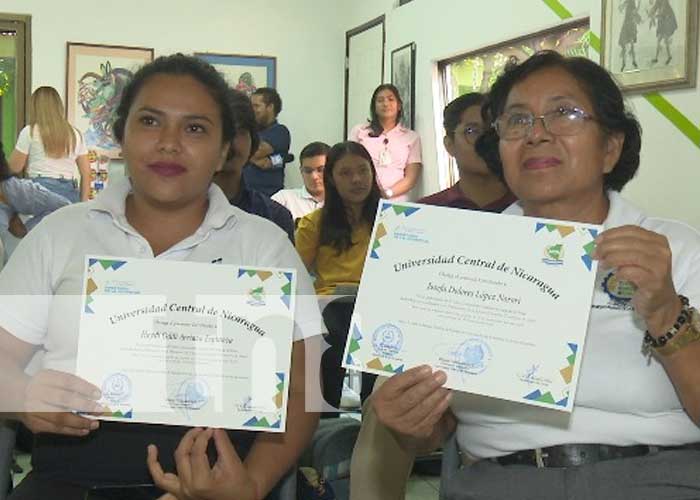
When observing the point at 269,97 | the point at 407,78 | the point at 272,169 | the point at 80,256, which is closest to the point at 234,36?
the point at 269,97

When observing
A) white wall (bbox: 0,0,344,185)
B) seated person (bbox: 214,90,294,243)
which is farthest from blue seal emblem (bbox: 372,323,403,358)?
white wall (bbox: 0,0,344,185)

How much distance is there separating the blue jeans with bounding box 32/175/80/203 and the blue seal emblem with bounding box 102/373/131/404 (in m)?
5.02

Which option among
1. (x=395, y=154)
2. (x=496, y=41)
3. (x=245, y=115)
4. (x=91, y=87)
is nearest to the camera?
(x=245, y=115)

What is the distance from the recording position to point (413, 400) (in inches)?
55.2

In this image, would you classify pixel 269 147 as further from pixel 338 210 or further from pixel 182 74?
pixel 182 74

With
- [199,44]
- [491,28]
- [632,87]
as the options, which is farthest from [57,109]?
[632,87]

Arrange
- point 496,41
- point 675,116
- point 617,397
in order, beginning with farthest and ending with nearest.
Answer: point 496,41 → point 675,116 → point 617,397

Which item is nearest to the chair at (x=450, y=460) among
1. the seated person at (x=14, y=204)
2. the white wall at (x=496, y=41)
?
the white wall at (x=496, y=41)

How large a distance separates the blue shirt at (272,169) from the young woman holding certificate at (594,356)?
17.6 ft

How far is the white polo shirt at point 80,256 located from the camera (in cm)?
164

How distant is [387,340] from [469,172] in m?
1.74

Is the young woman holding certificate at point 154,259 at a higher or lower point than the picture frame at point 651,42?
lower

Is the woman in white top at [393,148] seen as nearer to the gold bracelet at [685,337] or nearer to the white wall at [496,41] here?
the white wall at [496,41]

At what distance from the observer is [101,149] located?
7.66 m
